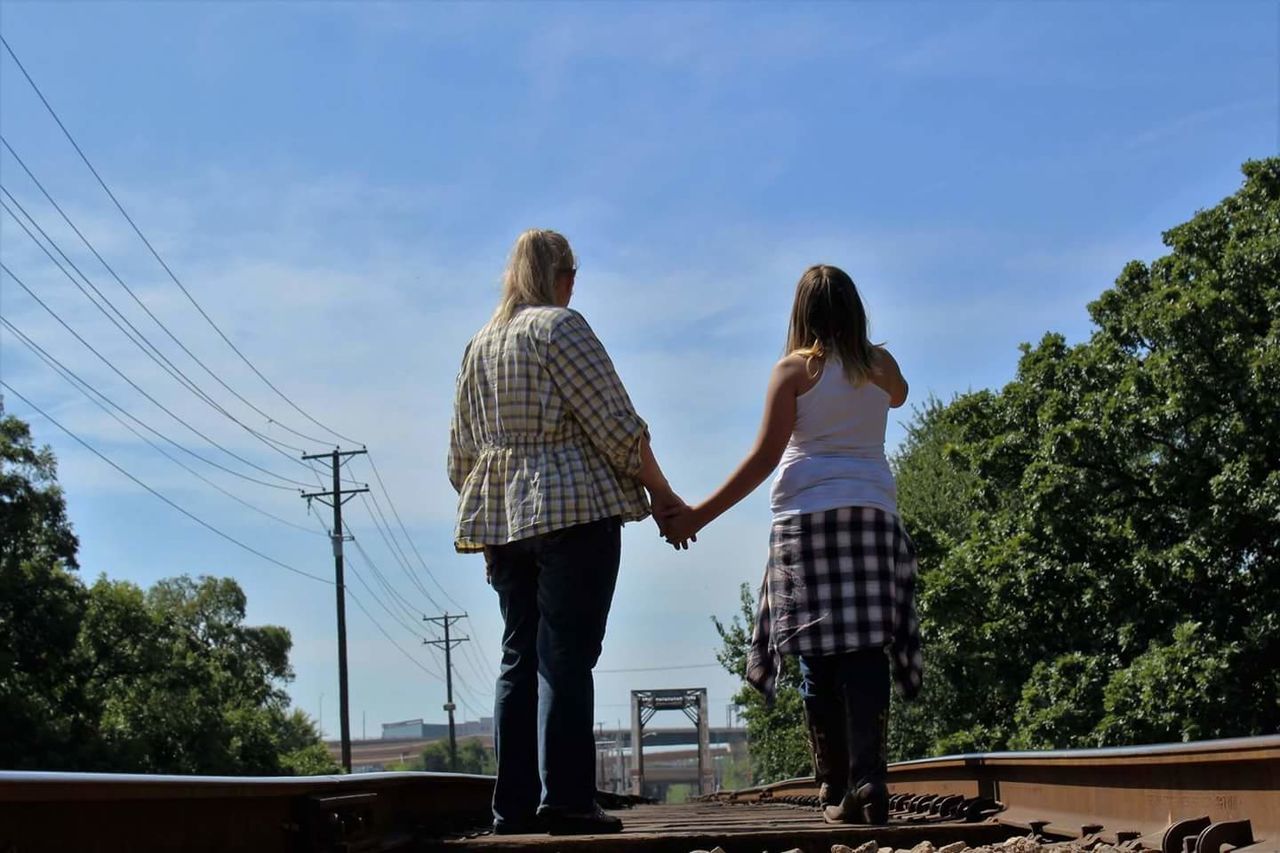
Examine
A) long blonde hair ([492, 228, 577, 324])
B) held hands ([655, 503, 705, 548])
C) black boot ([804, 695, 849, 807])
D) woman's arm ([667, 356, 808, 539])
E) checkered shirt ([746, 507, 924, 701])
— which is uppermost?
long blonde hair ([492, 228, 577, 324])

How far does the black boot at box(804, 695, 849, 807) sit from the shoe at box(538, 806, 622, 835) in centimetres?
81

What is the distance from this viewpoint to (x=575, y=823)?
4.43 metres

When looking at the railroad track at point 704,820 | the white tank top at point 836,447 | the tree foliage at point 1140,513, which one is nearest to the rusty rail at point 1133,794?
the railroad track at point 704,820

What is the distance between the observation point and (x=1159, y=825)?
12.7 ft

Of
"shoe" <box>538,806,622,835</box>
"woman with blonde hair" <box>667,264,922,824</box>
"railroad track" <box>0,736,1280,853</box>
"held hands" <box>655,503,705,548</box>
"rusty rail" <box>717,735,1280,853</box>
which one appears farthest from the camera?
"held hands" <box>655,503,705,548</box>

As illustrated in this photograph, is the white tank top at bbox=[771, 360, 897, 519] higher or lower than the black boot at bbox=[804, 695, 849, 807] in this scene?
higher

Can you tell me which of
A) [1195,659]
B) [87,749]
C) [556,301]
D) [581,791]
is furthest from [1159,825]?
[87,749]

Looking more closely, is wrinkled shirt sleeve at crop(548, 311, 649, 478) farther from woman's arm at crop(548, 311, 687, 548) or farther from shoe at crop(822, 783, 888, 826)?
shoe at crop(822, 783, 888, 826)

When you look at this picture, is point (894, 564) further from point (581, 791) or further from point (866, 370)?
point (581, 791)

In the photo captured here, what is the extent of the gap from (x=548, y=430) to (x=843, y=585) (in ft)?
3.44

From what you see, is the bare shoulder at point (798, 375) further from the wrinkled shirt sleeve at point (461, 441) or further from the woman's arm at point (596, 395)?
the wrinkled shirt sleeve at point (461, 441)

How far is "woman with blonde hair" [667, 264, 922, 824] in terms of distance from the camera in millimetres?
4680

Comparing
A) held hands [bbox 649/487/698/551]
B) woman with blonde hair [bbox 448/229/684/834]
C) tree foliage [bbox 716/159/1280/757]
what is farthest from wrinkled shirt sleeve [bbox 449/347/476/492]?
tree foliage [bbox 716/159/1280/757]

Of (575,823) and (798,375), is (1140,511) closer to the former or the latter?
(798,375)
